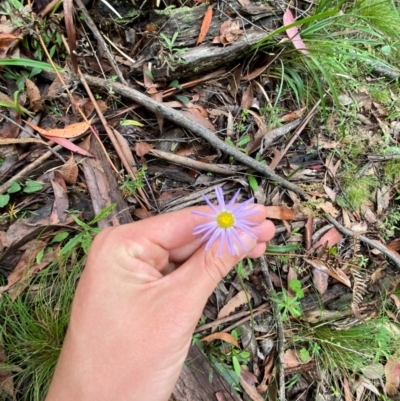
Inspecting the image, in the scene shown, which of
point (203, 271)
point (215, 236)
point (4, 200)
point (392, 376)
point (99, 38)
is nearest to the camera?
point (203, 271)

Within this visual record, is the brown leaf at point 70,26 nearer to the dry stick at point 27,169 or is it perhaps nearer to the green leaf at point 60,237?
the dry stick at point 27,169

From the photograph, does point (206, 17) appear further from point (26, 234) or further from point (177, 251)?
point (26, 234)

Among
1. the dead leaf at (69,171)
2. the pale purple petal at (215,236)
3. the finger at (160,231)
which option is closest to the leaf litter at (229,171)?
the dead leaf at (69,171)

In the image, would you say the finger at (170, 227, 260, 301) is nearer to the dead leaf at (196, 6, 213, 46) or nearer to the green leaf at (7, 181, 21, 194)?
the green leaf at (7, 181, 21, 194)

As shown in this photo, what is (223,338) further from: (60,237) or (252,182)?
(60,237)

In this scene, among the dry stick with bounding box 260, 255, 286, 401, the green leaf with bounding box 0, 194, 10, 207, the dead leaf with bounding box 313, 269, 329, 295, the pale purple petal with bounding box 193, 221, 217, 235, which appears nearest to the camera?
the pale purple petal with bounding box 193, 221, 217, 235

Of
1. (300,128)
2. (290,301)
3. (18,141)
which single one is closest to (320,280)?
(290,301)

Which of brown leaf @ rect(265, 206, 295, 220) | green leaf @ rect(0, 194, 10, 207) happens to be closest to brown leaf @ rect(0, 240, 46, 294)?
green leaf @ rect(0, 194, 10, 207)
